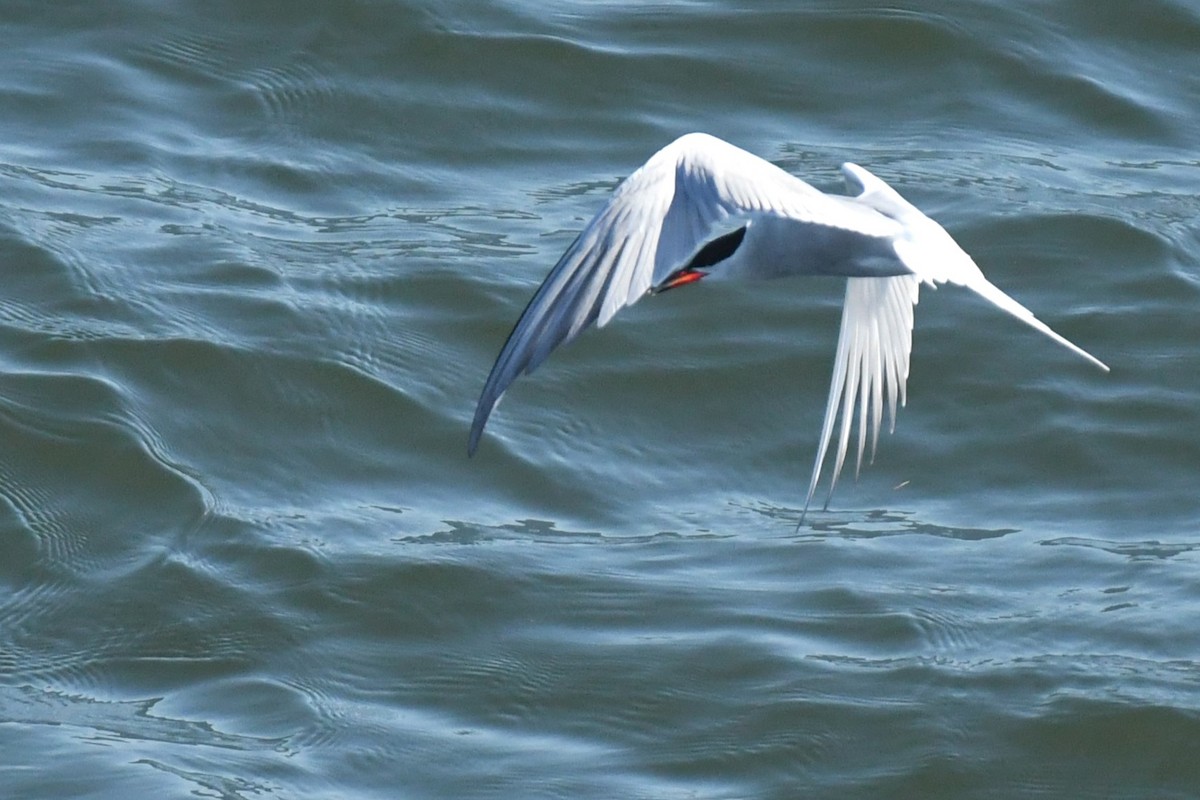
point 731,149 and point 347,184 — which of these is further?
point 347,184

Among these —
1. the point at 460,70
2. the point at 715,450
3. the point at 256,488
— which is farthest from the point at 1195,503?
the point at 460,70

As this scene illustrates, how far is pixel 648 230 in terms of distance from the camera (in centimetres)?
516

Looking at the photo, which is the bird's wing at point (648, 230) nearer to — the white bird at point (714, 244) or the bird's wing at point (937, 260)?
the white bird at point (714, 244)

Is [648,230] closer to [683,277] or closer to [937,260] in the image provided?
[683,277]

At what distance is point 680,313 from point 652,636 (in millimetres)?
2104

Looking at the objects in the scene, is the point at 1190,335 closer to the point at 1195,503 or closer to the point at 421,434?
the point at 1195,503

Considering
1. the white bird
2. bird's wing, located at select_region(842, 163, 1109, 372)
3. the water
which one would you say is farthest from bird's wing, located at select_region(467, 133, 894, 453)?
the water

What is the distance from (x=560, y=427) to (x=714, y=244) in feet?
8.11

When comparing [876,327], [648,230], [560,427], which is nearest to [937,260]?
[648,230]

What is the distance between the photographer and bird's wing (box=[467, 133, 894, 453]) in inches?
192

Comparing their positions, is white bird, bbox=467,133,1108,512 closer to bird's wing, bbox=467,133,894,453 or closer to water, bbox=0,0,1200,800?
bird's wing, bbox=467,133,894,453

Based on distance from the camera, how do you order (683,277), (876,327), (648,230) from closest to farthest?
(648,230)
(683,277)
(876,327)

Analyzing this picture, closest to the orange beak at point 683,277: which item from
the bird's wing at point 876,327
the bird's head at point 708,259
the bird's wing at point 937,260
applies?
the bird's head at point 708,259

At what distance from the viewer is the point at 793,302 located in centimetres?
874
